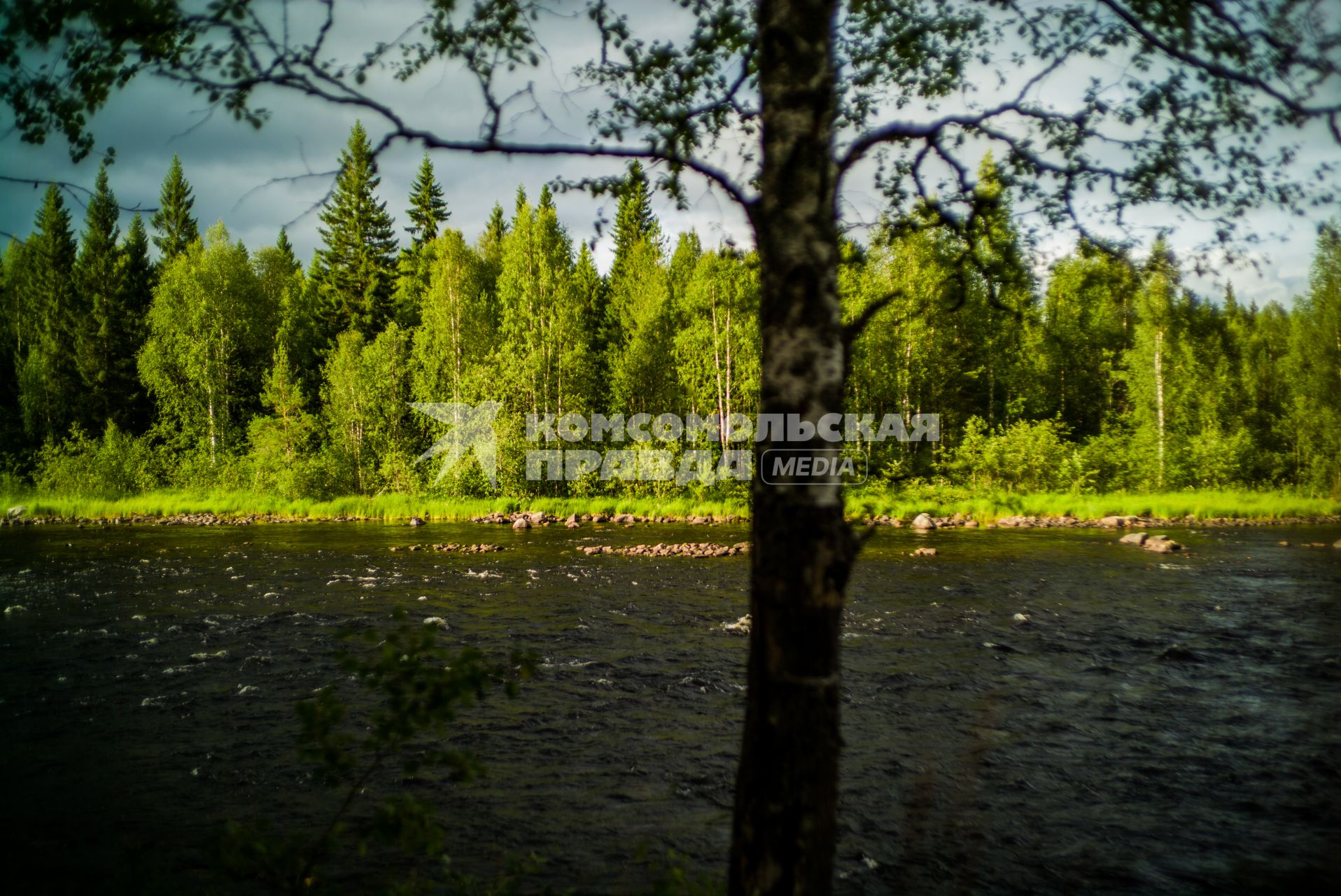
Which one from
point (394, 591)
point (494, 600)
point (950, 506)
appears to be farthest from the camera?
point (950, 506)

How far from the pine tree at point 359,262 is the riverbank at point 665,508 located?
52.2 ft

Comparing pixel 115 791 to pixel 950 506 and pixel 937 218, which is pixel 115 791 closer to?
pixel 937 218

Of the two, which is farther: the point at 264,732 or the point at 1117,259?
the point at 264,732

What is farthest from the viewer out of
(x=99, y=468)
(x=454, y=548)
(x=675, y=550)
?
(x=99, y=468)

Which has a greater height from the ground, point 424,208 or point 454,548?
point 424,208

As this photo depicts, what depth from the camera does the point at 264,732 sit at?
23.6 ft

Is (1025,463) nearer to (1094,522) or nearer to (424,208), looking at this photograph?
(1094,522)

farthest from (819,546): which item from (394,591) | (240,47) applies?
(394,591)

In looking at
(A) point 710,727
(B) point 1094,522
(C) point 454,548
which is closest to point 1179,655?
(A) point 710,727

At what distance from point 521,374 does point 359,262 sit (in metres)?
20.6

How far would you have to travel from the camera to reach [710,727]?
7.41 meters

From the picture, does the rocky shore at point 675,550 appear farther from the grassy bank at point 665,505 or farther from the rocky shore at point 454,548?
the grassy bank at point 665,505

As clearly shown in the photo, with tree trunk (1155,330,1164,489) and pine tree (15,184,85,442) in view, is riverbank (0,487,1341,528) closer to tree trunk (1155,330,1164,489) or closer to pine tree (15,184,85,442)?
tree trunk (1155,330,1164,489)

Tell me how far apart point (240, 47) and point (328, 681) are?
7173 mm
